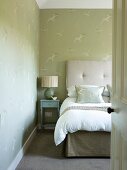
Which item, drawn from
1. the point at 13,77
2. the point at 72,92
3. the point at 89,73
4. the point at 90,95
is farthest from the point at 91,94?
the point at 13,77

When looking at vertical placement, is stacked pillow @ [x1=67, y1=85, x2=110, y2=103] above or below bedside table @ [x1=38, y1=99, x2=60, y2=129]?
above

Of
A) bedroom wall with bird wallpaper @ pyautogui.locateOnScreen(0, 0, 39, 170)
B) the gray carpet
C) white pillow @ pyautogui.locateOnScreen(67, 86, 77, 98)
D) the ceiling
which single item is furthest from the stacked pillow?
the ceiling

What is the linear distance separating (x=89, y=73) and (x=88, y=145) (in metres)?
2.15

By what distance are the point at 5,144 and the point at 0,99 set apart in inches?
22.0

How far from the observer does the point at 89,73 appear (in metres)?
5.14

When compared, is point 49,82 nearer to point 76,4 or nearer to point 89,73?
point 89,73

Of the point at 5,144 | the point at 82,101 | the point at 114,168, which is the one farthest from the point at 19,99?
the point at 114,168

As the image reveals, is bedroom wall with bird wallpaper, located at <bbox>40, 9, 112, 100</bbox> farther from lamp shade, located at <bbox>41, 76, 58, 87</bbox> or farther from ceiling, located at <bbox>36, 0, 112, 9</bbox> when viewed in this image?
lamp shade, located at <bbox>41, 76, 58, 87</bbox>

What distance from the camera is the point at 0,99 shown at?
237cm

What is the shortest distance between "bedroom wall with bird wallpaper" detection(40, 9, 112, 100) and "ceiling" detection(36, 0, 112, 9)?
0.09 meters

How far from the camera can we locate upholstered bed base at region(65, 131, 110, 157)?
3322 mm

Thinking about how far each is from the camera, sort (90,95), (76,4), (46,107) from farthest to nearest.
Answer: (76,4) < (46,107) < (90,95)

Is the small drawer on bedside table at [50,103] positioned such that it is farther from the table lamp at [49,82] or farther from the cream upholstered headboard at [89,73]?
the cream upholstered headboard at [89,73]

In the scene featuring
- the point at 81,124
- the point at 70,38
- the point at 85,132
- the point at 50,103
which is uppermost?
the point at 70,38
